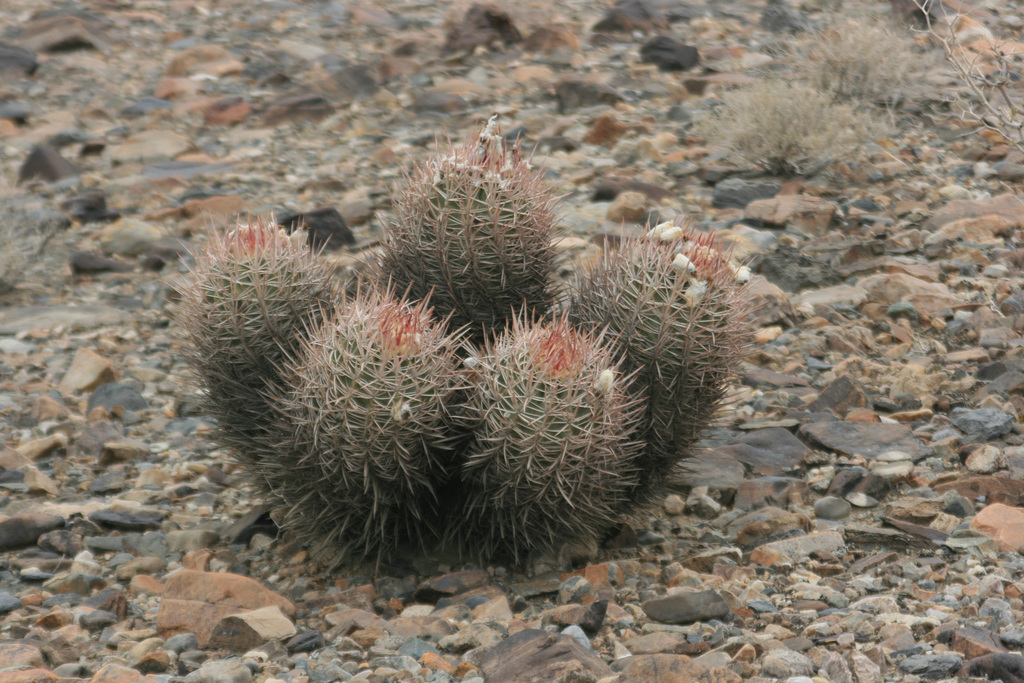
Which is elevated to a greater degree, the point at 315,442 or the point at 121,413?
the point at 315,442

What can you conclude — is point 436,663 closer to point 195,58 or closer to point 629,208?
point 629,208

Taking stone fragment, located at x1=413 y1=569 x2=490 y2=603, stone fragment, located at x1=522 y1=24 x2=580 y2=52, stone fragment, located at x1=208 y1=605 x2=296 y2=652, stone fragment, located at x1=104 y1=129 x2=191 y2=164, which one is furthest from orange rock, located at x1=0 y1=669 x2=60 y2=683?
stone fragment, located at x1=522 y1=24 x2=580 y2=52

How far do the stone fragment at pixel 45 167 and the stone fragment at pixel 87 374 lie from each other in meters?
3.28

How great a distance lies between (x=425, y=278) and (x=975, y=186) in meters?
5.11

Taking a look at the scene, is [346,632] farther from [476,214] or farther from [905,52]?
[905,52]

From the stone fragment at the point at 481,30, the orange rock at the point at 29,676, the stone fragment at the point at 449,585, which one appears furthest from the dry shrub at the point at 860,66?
the orange rock at the point at 29,676

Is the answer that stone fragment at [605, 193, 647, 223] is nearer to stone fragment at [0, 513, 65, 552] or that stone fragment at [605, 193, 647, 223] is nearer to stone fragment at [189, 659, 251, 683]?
A: stone fragment at [0, 513, 65, 552]

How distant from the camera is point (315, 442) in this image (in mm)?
3324

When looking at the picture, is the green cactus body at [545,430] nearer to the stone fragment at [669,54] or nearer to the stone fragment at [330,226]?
the stone fragment at [330,226]

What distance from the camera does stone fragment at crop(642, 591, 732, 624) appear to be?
3334 millimetres

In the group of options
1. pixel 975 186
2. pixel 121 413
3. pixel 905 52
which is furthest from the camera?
pixel 905 52

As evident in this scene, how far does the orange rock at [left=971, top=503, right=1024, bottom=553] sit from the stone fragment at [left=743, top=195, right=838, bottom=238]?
3361 millimetres

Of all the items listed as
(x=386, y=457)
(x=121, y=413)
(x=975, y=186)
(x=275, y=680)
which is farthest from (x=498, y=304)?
(x=975, y=186)

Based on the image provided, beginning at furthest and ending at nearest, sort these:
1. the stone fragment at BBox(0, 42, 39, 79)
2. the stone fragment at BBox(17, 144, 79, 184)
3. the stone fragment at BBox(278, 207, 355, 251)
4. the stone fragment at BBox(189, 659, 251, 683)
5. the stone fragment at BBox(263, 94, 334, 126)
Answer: the stone fragment at BBox(0, 42, 39, 79), the stone fragment at BBox(263, 94, 334, 126), the stone fragment at BBox(17, 144, 79, 184), the stone fragment at BBox(278, 207, 355, 251), the stone fragment at BBox(189, 659, 251, 683)
